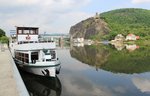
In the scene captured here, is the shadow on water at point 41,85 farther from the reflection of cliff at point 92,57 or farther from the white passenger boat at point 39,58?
the reflection of cliff at point 92,57

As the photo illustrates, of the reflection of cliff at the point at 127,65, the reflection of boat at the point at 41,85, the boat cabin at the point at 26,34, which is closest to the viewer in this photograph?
the reflection of boat at the point at 41,85

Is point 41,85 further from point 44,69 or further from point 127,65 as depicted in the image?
point 127,65

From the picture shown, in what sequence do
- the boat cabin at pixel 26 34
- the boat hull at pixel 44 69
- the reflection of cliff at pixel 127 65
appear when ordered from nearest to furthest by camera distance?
the boat hull at pixel 44 69, the boat cabin at pixel 26 34, the reflection of cliff at pixel 127 65

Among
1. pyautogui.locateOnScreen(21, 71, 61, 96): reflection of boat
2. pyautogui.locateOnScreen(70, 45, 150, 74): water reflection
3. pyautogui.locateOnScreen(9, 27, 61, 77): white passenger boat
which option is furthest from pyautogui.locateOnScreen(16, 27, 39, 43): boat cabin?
pyautogui.locateOnScreen(70, 45, 150, 74): water reflection

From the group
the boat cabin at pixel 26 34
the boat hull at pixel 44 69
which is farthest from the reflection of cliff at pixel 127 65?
the boat hull at pixel 44 69

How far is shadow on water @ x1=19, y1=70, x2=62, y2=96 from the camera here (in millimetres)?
27305

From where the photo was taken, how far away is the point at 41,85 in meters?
30.6

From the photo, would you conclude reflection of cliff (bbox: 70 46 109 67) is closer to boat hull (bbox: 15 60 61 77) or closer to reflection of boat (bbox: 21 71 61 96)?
reflection of boat (bbox: 21 71 61 96)

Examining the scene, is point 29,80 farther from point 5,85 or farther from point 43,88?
point 5,85

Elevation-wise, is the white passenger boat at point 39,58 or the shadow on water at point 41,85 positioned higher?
the white passenger boat at point 39,58

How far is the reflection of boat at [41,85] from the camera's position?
27.3 meters

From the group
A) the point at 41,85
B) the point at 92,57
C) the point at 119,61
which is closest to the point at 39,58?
the point at 41,85

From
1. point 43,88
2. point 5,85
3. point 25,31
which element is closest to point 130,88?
point 43,88

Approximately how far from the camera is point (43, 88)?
95.5 feet
